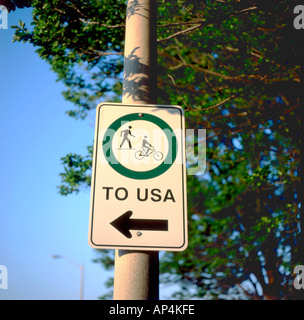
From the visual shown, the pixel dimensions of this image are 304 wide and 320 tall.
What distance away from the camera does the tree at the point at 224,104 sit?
A: 7.46m

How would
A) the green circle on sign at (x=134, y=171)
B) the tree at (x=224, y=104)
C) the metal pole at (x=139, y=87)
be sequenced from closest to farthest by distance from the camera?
the metal pole at (x=139, y=87) < the green circle on sign at (x=134, y=171) < the tree at (x=224, y=104)

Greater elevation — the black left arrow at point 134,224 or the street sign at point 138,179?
the street sign at point 138,179

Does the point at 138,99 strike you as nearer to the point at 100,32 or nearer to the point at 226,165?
the point at 100,32

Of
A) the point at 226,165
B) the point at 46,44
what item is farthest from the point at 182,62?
the point at 46,44

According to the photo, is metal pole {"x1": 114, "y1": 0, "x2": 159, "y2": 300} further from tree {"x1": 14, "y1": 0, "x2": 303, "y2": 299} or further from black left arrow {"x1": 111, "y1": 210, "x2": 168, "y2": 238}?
tree {"x1": 14, "y1": 0, "x2": 303, "y2": 299}

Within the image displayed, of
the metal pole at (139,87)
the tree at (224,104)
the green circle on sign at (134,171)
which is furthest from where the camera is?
the tree at (224,104)

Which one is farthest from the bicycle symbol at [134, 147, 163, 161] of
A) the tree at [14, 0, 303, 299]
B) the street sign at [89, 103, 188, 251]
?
the tree at [14, 0, 303, 299]

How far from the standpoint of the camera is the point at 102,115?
96.3 inches

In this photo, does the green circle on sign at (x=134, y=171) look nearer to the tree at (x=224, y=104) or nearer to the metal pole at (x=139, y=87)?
the metal pole at (x=139, y=87)

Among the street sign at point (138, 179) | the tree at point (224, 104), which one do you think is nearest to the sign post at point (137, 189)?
the street sign at point (138, 179)

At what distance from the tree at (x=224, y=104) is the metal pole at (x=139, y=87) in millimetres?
2369

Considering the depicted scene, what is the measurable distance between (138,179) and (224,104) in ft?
24.9

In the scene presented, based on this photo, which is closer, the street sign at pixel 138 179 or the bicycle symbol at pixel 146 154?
the street sign at pixel 138 179

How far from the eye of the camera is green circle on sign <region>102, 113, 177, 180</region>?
7.49 feet
